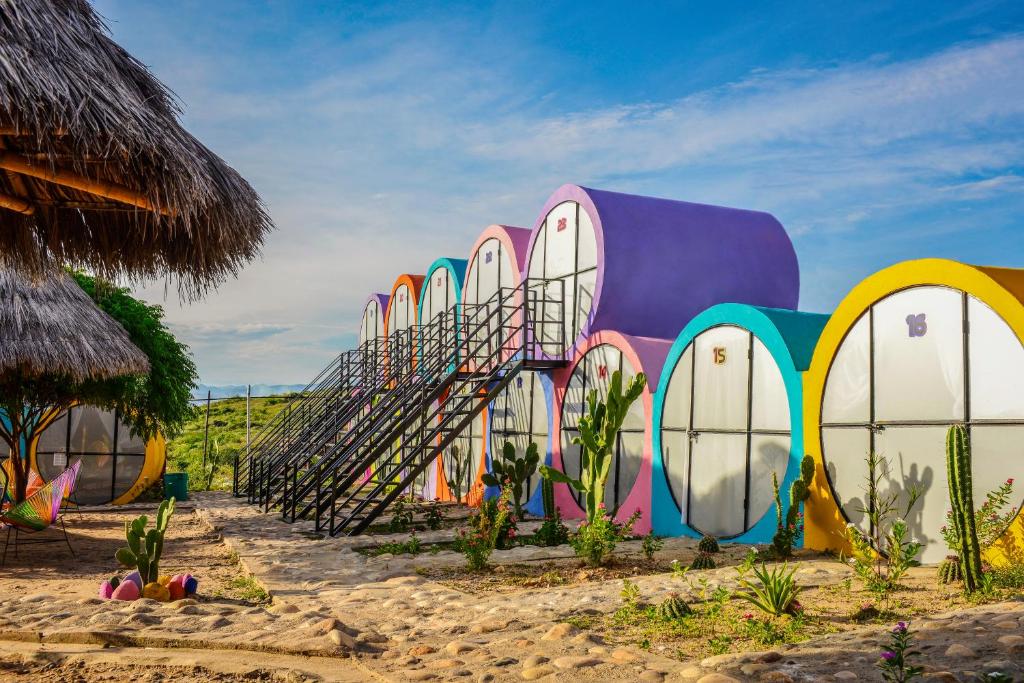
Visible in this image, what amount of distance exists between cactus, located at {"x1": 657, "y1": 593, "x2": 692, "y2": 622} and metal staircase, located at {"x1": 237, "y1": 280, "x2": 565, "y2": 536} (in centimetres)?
687

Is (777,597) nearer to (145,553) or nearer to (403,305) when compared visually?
(145,553)

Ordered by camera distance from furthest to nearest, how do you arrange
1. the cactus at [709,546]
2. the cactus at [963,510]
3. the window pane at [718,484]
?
1. the window pane at [718,484]
2. the cactus at [709,546]
3. the cactus at [963,510]

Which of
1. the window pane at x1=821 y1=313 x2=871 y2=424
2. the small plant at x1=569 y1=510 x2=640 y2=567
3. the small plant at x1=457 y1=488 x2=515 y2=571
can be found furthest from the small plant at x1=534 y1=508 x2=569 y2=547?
the window pane at x1=821 y1=313 x2=871 y2=424

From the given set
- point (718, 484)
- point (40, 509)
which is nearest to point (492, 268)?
point (718, 484)

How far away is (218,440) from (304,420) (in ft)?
33.6

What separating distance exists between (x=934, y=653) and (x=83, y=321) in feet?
43.7

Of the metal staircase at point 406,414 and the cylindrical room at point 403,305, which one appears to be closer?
the metal staircase at point 406,414

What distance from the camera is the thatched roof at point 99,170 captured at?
522cm

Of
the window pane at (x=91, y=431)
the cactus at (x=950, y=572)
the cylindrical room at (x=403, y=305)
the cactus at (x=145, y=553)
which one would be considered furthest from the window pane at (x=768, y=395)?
the window pane at (x=91, y=431)

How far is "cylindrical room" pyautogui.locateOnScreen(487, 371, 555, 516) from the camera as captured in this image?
55.5 feet

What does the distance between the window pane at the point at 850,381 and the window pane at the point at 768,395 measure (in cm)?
74

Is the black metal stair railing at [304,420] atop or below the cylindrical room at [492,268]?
below

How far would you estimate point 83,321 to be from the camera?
14.5 meters

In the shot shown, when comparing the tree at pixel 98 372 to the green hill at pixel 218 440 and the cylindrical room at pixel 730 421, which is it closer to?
the green hill at pixel 218 440
